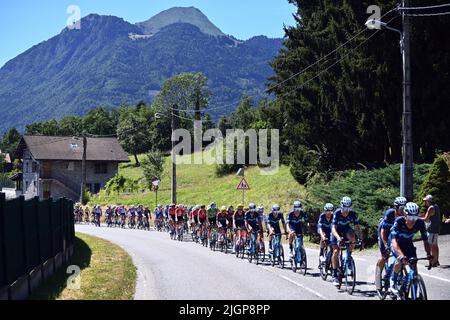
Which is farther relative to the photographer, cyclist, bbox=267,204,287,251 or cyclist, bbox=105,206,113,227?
cyclist, bbox=105,206,113,227

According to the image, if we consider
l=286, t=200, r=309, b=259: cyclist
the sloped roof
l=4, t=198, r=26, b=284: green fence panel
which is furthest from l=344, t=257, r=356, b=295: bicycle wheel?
the sloped roof

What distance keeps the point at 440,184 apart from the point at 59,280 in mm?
12775

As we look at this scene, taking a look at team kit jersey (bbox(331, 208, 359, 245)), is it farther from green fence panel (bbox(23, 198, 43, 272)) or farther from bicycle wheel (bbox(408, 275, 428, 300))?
green fence panel (bbox(23, 198, 43, 272))

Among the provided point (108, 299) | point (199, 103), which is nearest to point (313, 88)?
point (108, 299)

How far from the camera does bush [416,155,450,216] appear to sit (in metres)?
19.0

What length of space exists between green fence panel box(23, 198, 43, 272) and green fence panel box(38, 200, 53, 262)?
14.6 inches

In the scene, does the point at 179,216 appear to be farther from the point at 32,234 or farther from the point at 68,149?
the point at 68,149

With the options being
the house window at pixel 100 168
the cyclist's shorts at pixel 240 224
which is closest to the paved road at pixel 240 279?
the cyclist's shorts at pixel 240 224

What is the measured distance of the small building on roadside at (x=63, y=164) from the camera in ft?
223

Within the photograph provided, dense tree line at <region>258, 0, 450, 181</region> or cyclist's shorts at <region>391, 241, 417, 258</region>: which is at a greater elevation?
dense tree line at <region>258, 0, 450, 181</region>

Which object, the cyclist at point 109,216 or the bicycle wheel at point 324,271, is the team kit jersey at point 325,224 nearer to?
the bicycle wheel at point 324,271

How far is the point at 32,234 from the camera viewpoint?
12.5 metres
